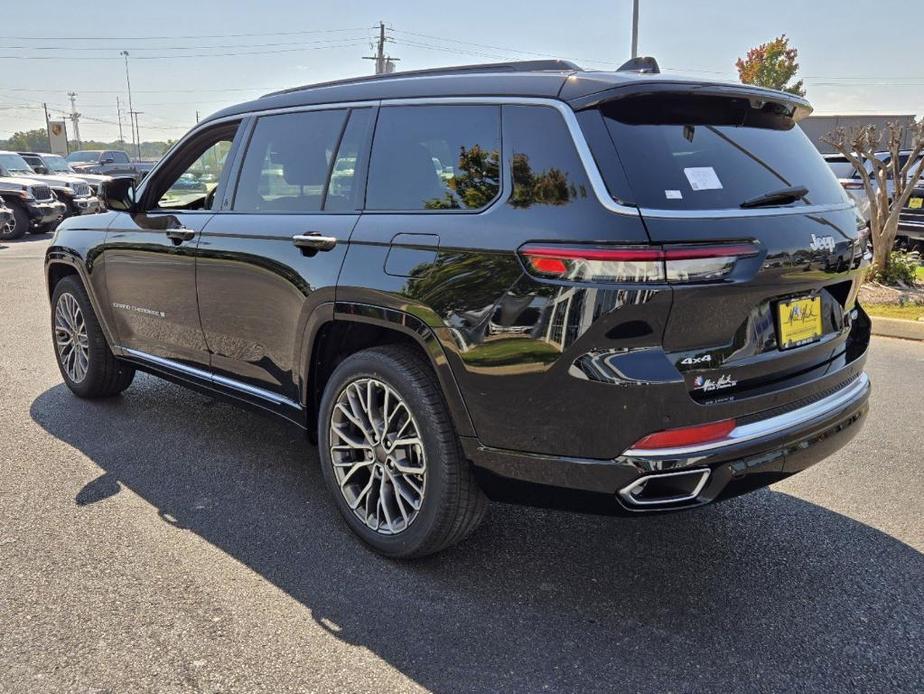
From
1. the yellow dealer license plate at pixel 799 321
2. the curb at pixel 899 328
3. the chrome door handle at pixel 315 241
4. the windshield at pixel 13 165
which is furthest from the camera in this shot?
the windshield at pixel 13 165

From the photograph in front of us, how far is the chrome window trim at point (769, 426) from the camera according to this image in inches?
94.0

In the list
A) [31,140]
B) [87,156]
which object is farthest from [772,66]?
[31,140]

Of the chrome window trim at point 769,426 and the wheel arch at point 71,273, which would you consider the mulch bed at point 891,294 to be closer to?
the chrome window trim at point 769,426

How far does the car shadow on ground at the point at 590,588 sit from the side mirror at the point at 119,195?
4.84ft

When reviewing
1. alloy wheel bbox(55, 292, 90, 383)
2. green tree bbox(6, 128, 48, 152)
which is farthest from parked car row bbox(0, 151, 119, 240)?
green tree bbox(6, 128, 48, 152)

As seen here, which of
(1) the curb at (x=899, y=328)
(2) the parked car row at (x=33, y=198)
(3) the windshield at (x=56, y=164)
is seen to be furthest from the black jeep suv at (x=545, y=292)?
(3) the windshield at (x=56, y=164)

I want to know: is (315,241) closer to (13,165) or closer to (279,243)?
(279,243)

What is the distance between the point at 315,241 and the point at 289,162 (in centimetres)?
65

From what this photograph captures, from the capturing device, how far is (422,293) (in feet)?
9.02

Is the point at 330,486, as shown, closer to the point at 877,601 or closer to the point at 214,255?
the point at 214,255

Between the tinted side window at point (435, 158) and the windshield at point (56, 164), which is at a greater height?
the windshield at point (56, 164)

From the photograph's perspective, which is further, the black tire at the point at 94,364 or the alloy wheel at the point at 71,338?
the alloy wheel at the point at 71,338

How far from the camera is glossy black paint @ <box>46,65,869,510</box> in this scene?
92.3 inches

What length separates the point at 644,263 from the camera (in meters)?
2.30
